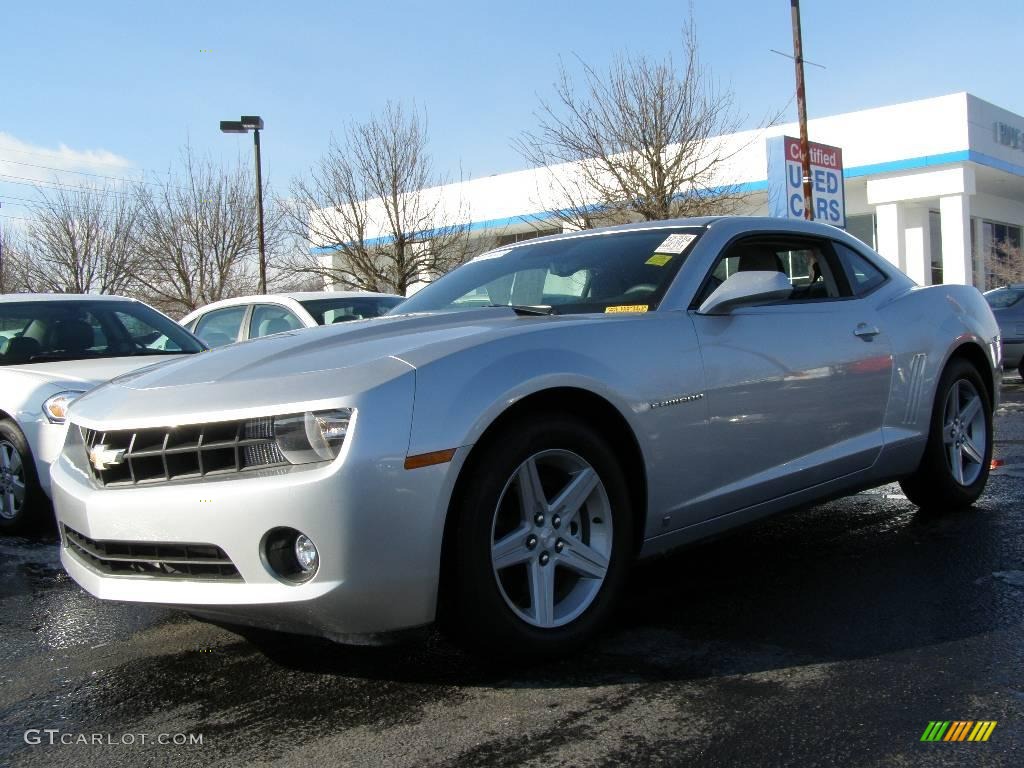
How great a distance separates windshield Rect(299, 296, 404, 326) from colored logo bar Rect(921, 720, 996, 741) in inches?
282

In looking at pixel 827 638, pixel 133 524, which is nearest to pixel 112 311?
pixel 133 524

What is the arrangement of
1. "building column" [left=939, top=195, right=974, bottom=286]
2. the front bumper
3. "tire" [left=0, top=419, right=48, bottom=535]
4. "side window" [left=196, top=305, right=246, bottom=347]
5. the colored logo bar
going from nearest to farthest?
the colored logo bar → the front bumper → "tire" [left=0, top=419, right=48, bottom=535] → "side window" [left=196, top=305, right=246, bottom=347] → "building column" [left=939, top=195, right=974, bottom=286]

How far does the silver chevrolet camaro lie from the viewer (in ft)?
8.83

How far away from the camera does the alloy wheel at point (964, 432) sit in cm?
503

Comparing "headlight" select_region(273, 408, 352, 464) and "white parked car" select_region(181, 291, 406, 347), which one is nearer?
"headlight" select_region(273, 408, 352, 464)

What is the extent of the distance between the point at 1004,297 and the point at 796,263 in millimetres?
10620

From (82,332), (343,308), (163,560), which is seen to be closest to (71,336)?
(82,332)

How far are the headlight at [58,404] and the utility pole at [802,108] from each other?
14570mm

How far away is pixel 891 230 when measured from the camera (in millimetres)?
28609

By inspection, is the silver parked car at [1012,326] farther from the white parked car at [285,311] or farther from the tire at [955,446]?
the tire at [955,446]

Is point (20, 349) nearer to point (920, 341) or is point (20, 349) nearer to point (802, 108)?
point (920, 341)

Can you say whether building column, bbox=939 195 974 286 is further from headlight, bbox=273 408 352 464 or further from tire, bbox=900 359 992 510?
headlight, bbox=273 408 352 464

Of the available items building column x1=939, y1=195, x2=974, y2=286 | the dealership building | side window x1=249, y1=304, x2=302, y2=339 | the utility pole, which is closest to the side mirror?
side window x1=249, y1=304, x2=302, y2=339

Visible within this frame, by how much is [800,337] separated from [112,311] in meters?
4.83
